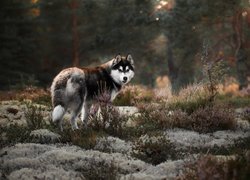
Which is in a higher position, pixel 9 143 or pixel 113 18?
pixel 113 18

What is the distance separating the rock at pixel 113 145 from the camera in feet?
35.1

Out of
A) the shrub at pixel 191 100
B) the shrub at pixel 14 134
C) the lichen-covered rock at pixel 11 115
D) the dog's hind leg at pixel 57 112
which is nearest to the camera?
the shrub at pixel 14 134

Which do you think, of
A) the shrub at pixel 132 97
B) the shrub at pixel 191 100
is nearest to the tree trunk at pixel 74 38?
the shrub at pixel 132 97

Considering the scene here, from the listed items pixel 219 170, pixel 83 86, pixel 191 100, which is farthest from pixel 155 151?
pixel 191 100

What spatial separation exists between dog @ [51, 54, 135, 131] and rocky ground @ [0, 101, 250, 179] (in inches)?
32.5

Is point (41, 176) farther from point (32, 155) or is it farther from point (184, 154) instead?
point (184, 154)

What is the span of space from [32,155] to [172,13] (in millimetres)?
23719

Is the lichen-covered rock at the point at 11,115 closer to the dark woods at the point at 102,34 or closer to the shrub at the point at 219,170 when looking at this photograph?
the shrub at the point at 219,170

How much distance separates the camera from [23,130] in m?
12.2

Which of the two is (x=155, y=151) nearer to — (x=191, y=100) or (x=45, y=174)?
(x=45, y=174)

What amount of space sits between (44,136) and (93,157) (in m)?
2.53

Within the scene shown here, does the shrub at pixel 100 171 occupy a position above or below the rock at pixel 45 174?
below

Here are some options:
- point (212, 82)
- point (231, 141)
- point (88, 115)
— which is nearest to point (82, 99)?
point (88, 115)

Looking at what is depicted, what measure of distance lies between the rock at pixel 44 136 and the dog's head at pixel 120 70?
2.69 meters
